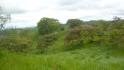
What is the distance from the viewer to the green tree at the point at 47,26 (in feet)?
173

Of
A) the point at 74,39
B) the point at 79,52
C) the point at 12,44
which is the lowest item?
the point at 79,52

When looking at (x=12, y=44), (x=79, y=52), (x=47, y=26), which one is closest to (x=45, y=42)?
(x=12, y=44)

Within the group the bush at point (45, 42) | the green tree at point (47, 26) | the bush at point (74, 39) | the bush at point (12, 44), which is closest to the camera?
the bush at point (12, 44)

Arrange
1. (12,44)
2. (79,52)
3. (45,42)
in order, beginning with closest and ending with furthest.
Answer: (79,52)
(12,44)
(45,42)

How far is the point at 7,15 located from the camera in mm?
8859

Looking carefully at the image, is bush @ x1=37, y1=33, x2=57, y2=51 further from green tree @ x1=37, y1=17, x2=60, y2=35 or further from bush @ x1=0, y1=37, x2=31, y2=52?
green tree @ x1=37, y1=17, x2=60, y2=35

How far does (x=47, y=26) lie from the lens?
5459 cm

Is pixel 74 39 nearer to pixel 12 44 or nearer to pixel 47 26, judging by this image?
pixel 12 44

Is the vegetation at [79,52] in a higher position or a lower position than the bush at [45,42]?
higher

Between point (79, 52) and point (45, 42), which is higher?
point (79, 52)

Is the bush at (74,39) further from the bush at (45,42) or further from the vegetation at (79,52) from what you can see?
the bush at (45,42)

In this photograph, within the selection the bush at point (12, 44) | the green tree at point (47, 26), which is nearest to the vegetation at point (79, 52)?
the bush at point (12, 44)

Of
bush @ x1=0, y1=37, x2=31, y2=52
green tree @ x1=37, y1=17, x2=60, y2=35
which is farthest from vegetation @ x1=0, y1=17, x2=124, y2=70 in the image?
green tree @ x1=37, y1=17, x2=60, y2=35

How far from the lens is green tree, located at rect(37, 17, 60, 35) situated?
173 ft
